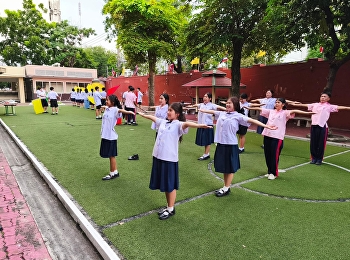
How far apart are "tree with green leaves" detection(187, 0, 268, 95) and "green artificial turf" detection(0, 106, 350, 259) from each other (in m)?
5.97

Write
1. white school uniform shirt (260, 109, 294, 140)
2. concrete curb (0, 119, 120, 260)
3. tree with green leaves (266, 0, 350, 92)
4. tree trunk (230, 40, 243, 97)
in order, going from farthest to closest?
tree trunk (230, 40, 243, 97) → tree with green leaves (266, 0, 350, 92) → white school uniform shirt (260, 109, 294, 140) → concrete curb (0, 119, 120, 260)

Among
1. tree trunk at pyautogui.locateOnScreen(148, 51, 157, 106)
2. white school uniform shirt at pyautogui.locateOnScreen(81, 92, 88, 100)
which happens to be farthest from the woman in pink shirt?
white school uniform shirt at pyautogui.locateOnScreen(81, 92, 88, 100)

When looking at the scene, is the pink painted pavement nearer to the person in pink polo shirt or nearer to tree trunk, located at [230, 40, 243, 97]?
the person in pink polo shirt

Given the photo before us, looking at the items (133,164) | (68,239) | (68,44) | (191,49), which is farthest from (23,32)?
(68,239)

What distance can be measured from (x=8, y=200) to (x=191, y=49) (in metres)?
10.3

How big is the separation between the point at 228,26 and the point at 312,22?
10.8 feet

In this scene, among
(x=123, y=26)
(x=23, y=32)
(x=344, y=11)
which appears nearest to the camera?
(x=344, y=11)

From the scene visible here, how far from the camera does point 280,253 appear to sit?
288 cm

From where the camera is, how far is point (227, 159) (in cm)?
427

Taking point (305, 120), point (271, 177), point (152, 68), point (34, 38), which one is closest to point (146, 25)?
point (152, 68)

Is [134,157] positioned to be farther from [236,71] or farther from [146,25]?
[146,25]

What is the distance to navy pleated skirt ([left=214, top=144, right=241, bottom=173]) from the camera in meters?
4.24

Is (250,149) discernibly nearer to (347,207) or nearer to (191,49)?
(347,207)

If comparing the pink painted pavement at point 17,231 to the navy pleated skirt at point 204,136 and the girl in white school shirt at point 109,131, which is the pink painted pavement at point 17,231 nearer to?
the girl in white school shirt at point 109,131
